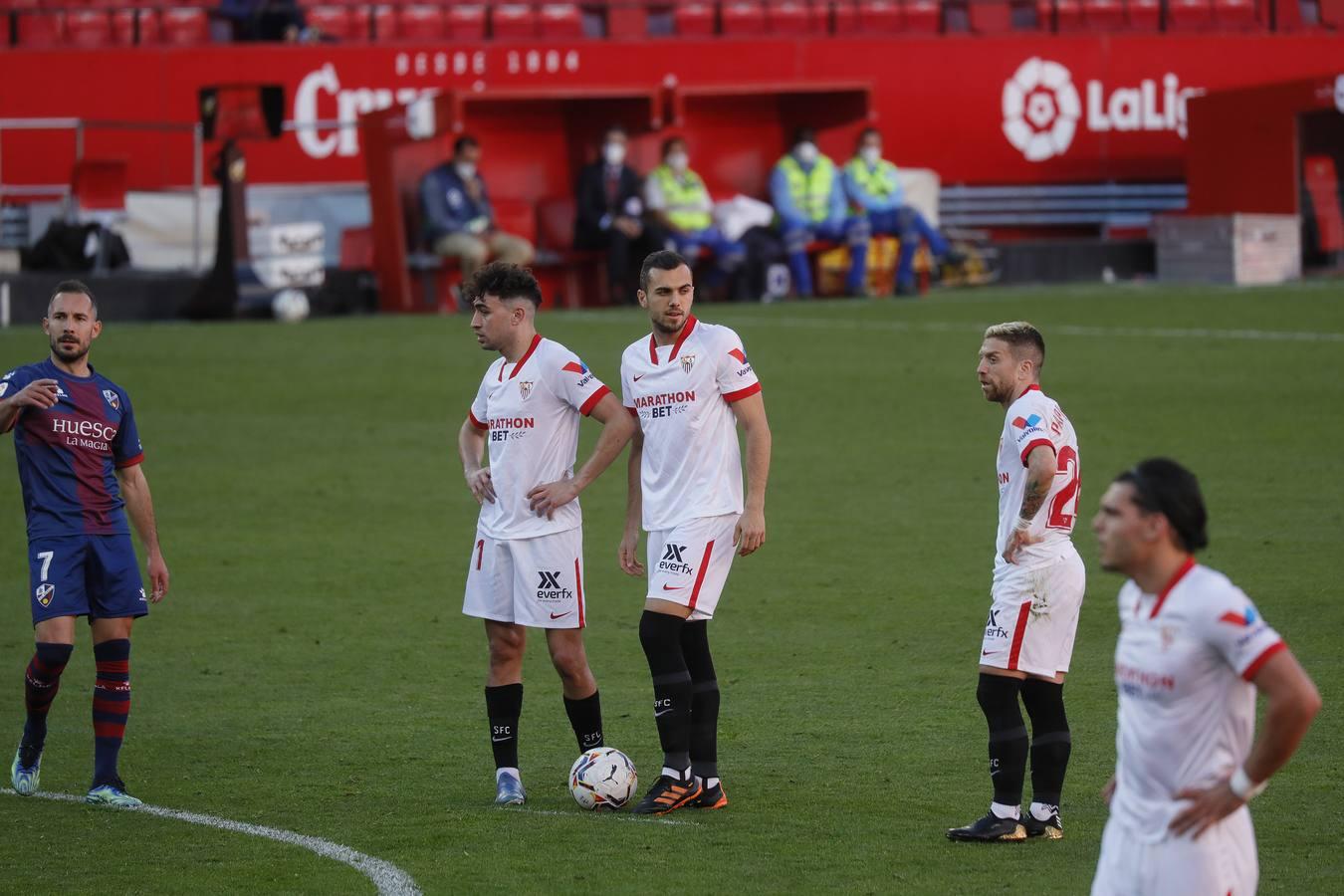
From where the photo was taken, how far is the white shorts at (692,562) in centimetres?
732

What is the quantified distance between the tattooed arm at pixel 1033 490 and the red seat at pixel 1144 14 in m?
28.0

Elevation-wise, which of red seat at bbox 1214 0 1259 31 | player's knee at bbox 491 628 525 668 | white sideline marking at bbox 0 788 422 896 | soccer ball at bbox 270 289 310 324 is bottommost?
white sideline marking at bbox 0 788 422 896

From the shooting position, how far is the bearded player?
746 centimetres

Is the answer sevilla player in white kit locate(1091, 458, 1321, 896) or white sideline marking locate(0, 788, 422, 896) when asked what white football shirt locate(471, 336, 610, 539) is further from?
sevilla player in white kit locate(1091, 458, 1321, 896)

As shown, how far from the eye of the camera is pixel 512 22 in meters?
30.8

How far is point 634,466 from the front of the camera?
25.5 ft

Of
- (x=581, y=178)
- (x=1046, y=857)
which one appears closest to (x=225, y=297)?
(x=581, y=178)

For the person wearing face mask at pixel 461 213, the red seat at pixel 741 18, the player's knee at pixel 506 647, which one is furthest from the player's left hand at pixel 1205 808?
the red seat at pixel 741 18

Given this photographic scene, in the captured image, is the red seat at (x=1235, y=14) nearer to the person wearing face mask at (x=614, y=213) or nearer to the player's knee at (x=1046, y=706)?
the person wearing face mask at (x=614, y=213)

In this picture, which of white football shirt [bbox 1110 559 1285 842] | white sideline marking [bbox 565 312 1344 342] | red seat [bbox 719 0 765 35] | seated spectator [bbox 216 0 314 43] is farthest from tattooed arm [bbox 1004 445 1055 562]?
red seat [bbox 719 0 765 35]

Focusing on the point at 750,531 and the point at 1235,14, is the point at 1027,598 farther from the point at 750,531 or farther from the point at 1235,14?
the point at 1235,14

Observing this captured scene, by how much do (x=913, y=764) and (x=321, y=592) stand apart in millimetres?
5173

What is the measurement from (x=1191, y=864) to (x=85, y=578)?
15.2ft

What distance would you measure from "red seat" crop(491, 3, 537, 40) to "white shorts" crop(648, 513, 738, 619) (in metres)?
24.3
